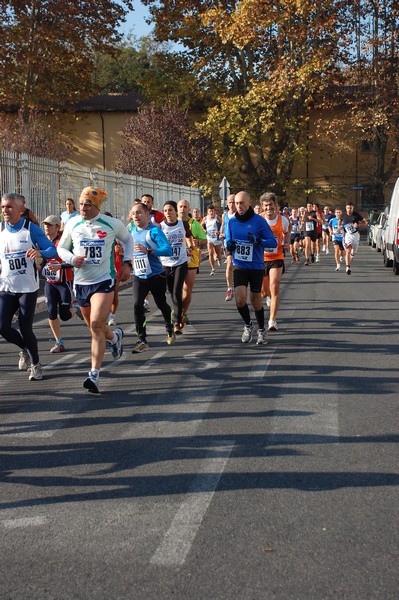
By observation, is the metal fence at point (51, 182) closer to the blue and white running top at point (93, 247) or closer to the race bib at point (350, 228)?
the race bib at point (350, 228)

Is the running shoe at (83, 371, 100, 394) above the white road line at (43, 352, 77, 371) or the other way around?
above

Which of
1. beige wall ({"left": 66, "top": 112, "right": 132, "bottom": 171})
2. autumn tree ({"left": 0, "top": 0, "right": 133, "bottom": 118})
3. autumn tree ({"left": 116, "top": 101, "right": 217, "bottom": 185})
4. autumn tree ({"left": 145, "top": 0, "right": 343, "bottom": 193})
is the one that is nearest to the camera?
autumn tree ({"left": 0, "top": 0, "right": 133, "bottom": 118})

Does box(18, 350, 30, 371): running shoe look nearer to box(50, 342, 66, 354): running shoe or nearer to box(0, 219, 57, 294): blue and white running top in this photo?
box(0, 219, 57, 294): blue and white running top

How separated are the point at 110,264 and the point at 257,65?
144ft

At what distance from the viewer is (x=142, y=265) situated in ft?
36.0

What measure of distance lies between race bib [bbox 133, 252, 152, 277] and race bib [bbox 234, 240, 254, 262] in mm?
1225

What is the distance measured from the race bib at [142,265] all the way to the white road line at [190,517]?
524cm

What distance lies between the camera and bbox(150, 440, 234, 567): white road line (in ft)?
13.5

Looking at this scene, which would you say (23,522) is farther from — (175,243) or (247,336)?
(175,243)

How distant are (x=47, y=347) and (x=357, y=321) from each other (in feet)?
16.2

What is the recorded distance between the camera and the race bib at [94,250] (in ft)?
27.8

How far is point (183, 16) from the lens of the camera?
49094 millimetres

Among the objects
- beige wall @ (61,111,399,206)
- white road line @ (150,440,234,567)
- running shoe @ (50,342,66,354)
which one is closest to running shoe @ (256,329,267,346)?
running shoe @ (50,342,66,354)

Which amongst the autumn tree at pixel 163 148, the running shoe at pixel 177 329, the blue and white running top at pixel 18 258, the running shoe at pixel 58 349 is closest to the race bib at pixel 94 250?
the blue and white running top at pixel 18 258
